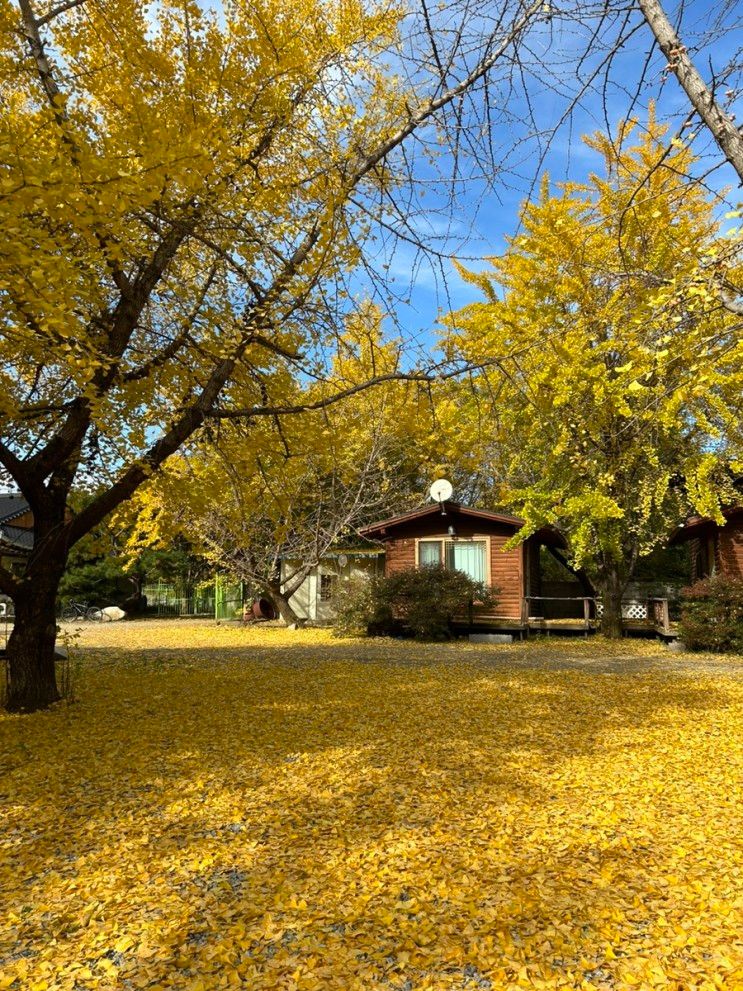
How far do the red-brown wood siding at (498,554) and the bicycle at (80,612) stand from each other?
13989 mm

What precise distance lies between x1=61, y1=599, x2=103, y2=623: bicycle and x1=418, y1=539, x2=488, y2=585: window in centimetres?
1469

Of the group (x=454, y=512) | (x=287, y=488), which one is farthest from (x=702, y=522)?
(x=287, y=488)

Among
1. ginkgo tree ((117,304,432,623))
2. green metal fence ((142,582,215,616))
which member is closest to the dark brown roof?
ginkgo tree ((117,304,432,623))

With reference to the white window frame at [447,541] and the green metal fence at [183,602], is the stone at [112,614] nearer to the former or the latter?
the green metal fence at [183,602]

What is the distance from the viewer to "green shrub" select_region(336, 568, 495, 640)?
646 inches

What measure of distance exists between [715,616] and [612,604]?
299 centimetres

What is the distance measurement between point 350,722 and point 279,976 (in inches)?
178

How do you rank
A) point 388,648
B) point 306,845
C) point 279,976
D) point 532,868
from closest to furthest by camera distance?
point 279,976 → point 532,868 → point 306,845 → point 388,648

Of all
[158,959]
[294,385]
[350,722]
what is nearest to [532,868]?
[158,959]

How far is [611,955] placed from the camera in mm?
2826

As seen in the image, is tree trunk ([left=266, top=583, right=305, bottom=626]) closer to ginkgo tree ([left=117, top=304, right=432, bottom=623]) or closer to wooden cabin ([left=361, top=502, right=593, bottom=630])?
ginkgo tree ([left=117, top=304, right=432, bottom=623])

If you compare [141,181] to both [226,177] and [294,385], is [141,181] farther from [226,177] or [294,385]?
[294,385]

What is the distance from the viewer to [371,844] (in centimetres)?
402

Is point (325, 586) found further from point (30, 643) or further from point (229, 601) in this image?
point (30, 643)
